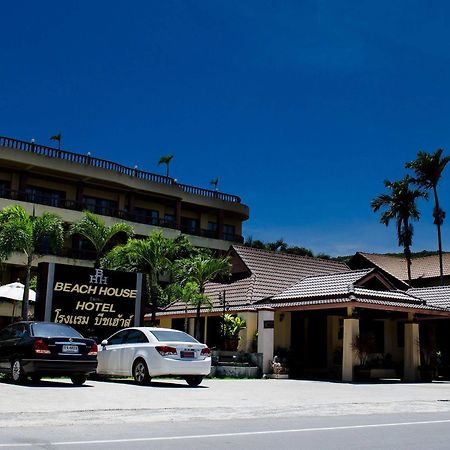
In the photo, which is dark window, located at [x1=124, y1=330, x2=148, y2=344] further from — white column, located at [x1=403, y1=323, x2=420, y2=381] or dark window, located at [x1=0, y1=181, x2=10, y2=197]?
dark window, located at [x1=0, y1=181, x2=10, y2=197]

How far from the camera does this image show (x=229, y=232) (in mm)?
62656

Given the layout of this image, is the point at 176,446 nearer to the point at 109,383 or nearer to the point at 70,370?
the point at 70,370

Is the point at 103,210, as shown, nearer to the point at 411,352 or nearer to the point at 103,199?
the point at 103,199

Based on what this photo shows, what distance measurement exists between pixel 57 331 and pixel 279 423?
770 cm

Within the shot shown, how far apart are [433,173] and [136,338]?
38.8m

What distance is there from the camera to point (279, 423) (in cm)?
1116

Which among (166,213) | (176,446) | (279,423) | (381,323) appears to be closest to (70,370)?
(279,423)

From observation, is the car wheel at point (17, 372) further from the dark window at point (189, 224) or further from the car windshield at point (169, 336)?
the dark window at point (189, 224)

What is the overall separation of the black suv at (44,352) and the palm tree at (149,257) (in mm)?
11442

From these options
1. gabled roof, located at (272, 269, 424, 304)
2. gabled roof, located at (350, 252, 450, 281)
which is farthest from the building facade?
gabled roof, located at (272, 269, 424, 304)

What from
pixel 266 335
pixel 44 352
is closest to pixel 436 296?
pixel 266 335

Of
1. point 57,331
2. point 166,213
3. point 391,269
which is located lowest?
point 57,331

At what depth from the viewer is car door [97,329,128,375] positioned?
19422mm

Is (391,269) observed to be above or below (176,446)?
above
